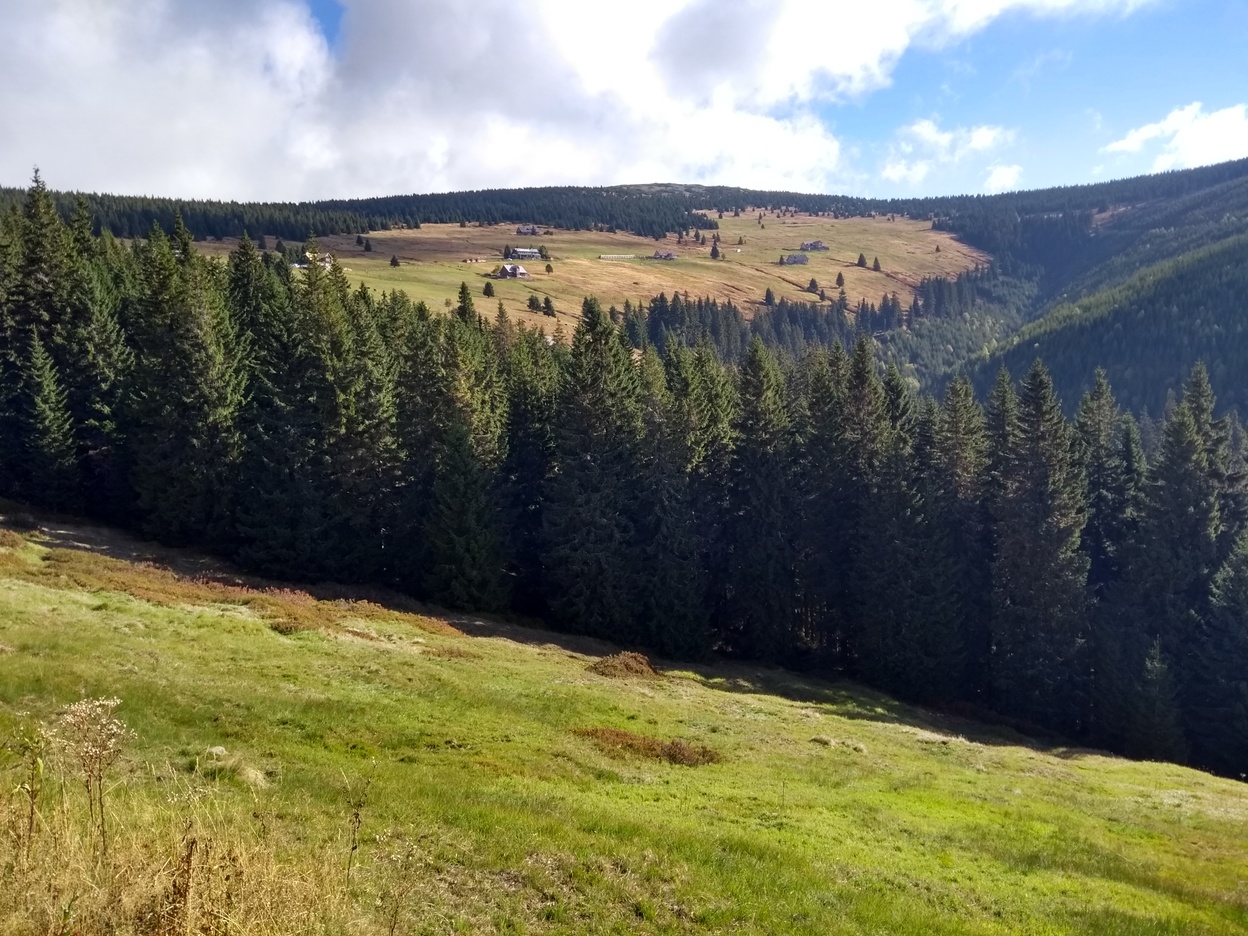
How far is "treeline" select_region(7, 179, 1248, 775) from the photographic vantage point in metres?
51.6

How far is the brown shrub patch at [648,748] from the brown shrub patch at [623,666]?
12867 mm

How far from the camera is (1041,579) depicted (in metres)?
54.0

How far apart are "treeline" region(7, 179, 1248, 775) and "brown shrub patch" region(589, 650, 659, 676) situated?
9.79 meters

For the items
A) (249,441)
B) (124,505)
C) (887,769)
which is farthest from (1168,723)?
(124,505)

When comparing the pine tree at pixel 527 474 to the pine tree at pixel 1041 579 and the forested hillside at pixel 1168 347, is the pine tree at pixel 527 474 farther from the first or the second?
the forested hillside at pixel 1168 347

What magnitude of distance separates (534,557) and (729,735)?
30.9 metres

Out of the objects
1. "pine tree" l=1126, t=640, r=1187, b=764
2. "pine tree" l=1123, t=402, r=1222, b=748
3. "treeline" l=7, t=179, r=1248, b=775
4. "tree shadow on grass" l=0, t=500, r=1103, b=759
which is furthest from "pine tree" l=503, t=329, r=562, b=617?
"pine tree" l=1123, t=402, r=1222, b=748

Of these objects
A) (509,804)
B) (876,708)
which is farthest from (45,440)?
(876,708)

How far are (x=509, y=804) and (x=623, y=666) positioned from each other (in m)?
25.7

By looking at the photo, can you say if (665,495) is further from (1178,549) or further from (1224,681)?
(1224,681)

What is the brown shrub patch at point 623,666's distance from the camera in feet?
132

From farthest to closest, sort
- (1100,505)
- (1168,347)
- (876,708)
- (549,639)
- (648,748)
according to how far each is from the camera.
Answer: (1168,347) < (1100,505) < (549,639) < (876,708) < (648,748)

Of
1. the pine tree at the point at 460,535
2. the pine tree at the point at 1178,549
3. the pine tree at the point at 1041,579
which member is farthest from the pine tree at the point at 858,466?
the pine tree at the point at 460,535

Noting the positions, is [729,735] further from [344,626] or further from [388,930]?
[388,930]
